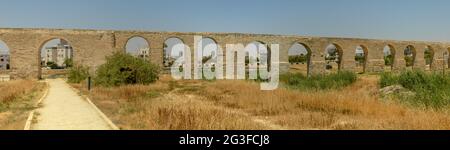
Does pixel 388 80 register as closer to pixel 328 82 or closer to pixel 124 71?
pixel 328 82

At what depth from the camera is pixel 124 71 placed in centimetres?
1786

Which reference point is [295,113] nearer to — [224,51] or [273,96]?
[273,96]

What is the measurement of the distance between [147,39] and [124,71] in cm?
1264

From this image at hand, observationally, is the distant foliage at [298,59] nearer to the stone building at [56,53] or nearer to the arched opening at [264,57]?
the arched opening at [264,57]

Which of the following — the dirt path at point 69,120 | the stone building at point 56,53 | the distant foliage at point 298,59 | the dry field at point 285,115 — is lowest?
the dirt path at point 69,120

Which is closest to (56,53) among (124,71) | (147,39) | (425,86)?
(147,39)

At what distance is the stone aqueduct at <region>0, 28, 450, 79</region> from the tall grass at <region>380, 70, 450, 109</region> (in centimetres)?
1829

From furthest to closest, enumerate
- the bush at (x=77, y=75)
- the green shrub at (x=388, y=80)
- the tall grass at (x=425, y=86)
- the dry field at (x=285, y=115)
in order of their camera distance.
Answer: the bush at (x=77, y=75) → the green shrub at (x=388, y=80) → the tall grass at (x=425, y=86) → the dry field at (x=285, y=115)

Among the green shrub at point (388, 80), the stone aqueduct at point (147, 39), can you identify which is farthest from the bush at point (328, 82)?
the stone aqueduct at point (147, 39)

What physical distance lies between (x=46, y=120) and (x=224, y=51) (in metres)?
25.6

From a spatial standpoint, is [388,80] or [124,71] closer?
[388,80]

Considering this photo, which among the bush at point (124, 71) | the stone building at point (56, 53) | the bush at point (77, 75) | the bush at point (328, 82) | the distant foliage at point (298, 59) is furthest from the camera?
the stone building at point (56, 53)

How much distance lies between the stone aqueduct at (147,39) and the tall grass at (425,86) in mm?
18288

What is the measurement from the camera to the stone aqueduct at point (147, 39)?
2691 centimetres
